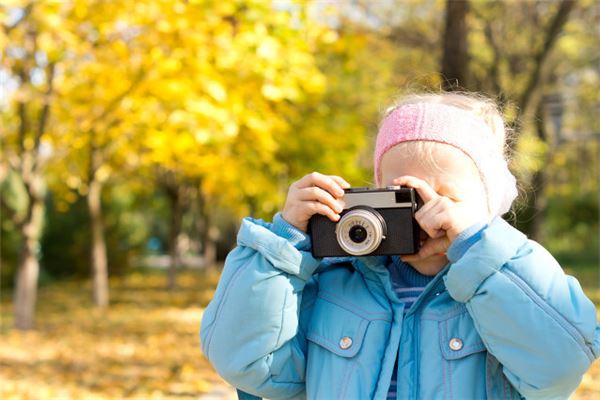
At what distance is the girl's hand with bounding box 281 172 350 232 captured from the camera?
1708 mm

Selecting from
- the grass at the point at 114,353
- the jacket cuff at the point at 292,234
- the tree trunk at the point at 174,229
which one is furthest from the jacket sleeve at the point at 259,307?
the tree trunk at the point at 174,229

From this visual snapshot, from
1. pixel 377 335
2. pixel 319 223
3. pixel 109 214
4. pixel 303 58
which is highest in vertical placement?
pixel 303 58

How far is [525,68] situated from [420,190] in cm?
1333

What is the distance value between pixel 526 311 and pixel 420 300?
0.26m

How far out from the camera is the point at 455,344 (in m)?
1.66

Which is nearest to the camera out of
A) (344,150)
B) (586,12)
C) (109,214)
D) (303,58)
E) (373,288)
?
(373,288)

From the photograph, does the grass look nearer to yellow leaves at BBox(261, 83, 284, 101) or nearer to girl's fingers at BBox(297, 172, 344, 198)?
yellow leaves at BBox(261, 83, 284, 101)

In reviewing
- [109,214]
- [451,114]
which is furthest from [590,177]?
[451,114]

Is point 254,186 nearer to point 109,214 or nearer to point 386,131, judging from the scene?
point 109,214

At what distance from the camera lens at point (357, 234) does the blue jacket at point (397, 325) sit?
0.12 metres

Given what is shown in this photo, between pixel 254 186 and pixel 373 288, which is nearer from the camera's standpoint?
pixel 373 288

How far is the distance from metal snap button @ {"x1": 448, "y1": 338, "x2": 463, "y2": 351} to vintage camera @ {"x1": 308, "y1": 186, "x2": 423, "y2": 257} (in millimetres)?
216

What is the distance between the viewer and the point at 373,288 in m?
1.79

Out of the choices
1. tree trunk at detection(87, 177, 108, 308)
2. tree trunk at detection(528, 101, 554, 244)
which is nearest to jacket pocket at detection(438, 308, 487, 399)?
tree trunk at detection(528, 101, 554, 244)
